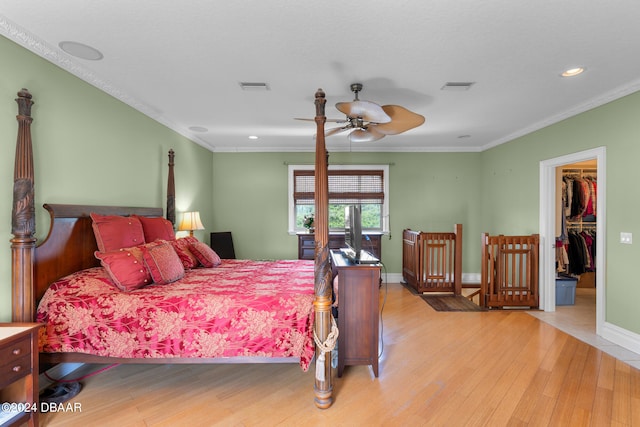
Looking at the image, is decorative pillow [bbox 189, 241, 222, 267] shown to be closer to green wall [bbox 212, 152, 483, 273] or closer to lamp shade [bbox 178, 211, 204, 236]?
lamp shade [bbox 178, 211, 204, 236]

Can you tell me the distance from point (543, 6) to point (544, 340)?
308 cm

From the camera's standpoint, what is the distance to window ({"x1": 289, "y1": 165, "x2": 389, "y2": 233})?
579 centimetres

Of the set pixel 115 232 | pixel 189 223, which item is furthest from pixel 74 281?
pixel 189 223

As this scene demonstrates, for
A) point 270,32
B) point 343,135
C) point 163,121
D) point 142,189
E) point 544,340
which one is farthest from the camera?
point 343,135

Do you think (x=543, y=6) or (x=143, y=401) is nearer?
(x=543, y=6)

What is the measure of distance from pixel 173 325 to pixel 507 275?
425cm

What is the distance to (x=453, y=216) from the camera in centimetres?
583

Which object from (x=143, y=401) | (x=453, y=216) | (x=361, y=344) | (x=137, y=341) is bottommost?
(x=143, y=401)

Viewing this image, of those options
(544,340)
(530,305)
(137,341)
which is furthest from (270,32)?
(530,305)

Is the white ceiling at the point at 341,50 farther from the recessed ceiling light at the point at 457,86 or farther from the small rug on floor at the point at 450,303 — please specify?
the small rug on floor at the point at 450,303

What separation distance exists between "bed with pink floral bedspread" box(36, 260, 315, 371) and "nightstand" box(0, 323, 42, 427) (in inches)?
11.9

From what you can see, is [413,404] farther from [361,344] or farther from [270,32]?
[270,32]

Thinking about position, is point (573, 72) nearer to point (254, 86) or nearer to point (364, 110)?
point (364, 110)

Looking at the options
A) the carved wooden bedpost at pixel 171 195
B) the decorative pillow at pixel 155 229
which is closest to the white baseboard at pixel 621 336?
the decorative pillow at pixel 155 229
